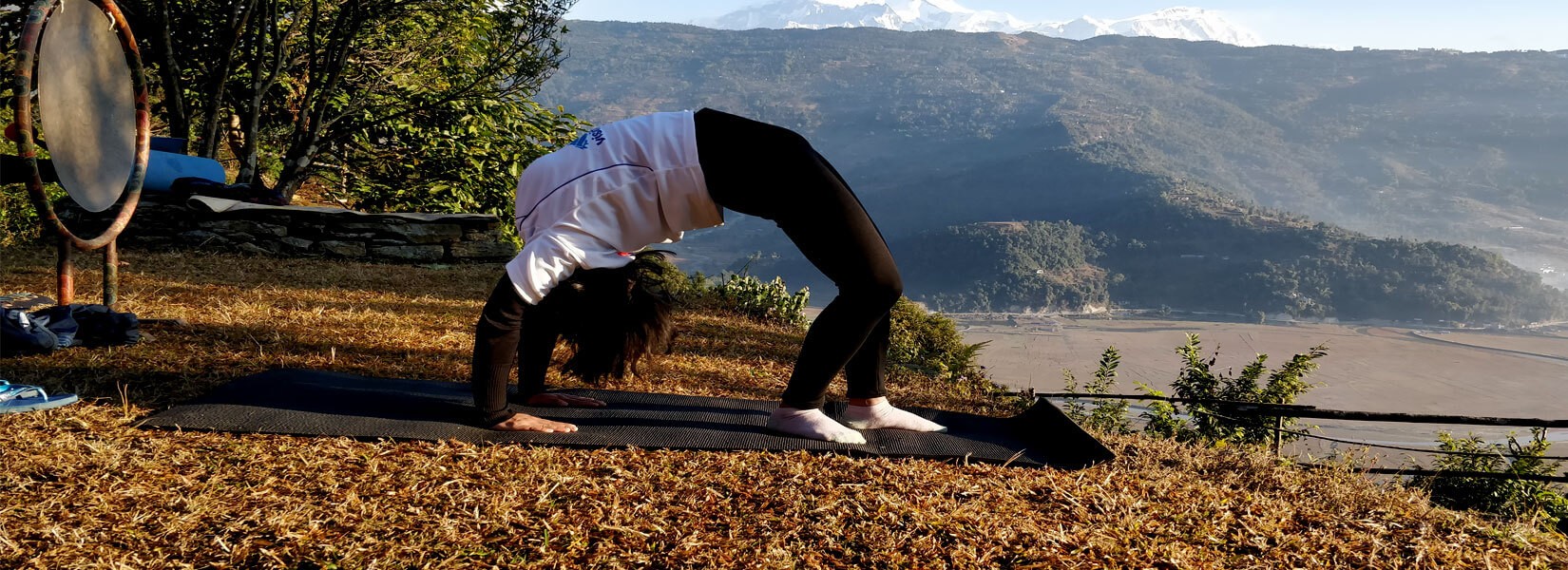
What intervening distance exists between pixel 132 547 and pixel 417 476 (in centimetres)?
63

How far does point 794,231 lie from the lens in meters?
2.66

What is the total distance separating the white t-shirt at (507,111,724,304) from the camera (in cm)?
260

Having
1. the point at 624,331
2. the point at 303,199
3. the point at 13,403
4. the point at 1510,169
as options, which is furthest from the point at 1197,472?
the point at 1510,169

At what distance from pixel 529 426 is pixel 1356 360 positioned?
84.8 meters

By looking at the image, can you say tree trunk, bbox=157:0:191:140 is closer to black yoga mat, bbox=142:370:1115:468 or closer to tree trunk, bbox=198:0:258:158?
tree trunk, bbox=198:0:258:158

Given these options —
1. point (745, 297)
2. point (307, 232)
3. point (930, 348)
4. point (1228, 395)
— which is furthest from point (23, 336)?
point (930, 348)

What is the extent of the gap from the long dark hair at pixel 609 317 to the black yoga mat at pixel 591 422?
0.20 metres

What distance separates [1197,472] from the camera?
293 centimetres

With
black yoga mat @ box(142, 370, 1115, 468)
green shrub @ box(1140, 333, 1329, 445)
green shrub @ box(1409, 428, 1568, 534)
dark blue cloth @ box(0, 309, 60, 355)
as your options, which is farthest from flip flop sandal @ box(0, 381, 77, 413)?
green shrub @ box(1409, 428, 1568, 534)

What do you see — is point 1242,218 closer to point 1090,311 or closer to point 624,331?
point 1090,311

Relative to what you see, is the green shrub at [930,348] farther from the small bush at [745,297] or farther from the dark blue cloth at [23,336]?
the dark blue cloth at [23,336]

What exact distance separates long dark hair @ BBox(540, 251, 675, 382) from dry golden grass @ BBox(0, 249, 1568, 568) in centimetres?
50

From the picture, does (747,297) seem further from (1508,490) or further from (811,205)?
(811,205)

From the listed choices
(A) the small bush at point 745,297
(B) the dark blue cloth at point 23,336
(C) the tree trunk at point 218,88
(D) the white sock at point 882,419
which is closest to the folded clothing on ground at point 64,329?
(B) the dark blue cloth at point 23,336
